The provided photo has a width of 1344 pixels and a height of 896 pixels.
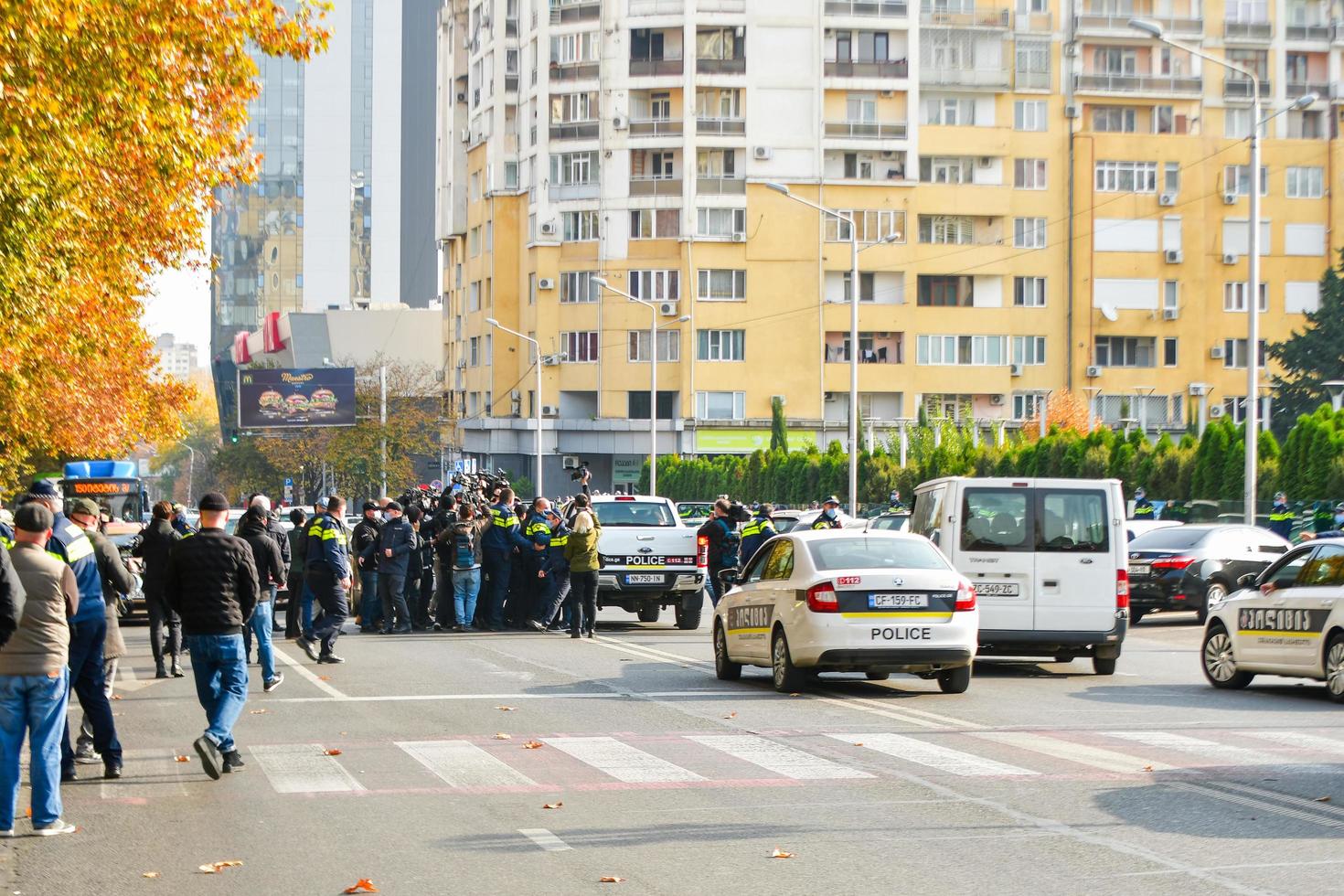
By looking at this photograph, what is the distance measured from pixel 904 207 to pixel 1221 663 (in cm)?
7008

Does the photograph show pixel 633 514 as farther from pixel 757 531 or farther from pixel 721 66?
pixel 721 66

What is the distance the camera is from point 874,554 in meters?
17.3

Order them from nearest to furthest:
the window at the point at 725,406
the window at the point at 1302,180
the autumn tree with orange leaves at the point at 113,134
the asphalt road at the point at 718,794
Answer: the asphalt road at the point at 718,794 → the autumn tree with orange leaves at the point at 113,134 → the window at the point at 725,406 → the window at the point at 1302,180

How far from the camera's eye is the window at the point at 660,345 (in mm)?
87312

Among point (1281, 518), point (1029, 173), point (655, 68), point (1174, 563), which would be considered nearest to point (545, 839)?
point (1174, 563)

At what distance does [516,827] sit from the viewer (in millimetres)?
9773

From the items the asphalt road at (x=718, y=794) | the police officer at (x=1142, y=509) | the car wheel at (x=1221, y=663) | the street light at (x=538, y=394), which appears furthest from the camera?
the street light at (x=538, y=394)

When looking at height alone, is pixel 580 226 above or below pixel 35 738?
above

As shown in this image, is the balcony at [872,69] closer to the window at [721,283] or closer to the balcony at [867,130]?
the balcony at [867,130]

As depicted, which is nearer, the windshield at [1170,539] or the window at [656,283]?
the windshield at [1170,539]

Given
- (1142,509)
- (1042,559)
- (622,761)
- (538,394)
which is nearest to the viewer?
(622,761)

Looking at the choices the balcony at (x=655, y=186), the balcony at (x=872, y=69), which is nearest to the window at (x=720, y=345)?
the balcony at (x=655, y=186)

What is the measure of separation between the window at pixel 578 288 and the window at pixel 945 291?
15184 millimetres

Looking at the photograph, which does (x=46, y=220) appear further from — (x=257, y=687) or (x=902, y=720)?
(x=902, y=720)
